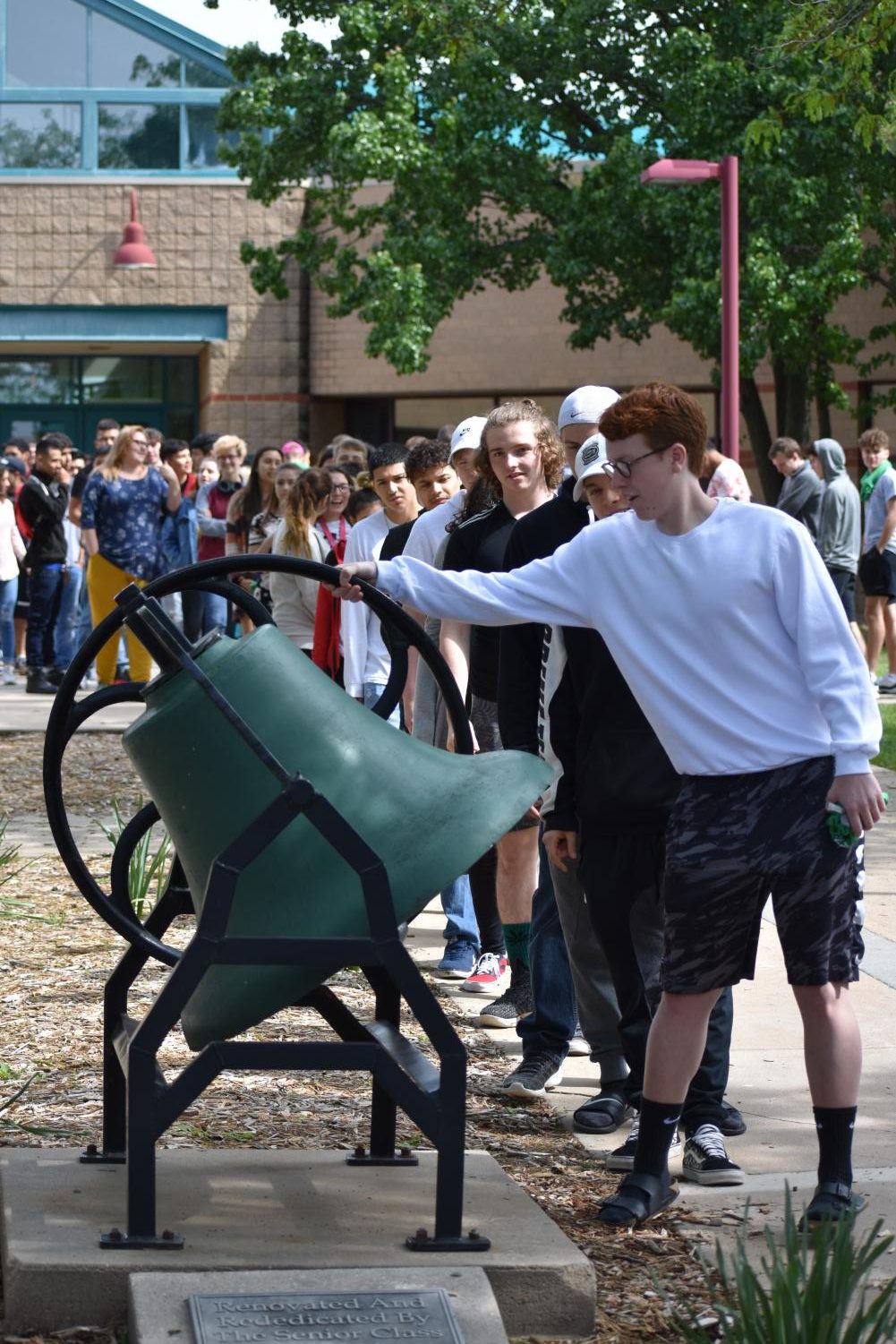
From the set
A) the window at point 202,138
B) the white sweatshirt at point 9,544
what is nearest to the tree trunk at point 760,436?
the window at point 202,138

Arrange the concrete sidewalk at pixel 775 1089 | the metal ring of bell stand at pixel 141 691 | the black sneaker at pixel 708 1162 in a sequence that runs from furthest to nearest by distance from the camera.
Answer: the black sneaker at pixel 708 1162
the concrete sidewalk at pixel 775 1089
the metal ring of bell stand at pixel 141 691

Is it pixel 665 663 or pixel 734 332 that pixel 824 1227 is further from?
pixel 734 332

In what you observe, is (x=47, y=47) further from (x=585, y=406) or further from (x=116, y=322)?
(x=585, y=406)

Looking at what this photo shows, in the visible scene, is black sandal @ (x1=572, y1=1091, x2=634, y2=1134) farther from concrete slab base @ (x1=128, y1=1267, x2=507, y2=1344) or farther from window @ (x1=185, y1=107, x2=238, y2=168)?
window @ (x1=185, y1=107, x2=238, y2=168)

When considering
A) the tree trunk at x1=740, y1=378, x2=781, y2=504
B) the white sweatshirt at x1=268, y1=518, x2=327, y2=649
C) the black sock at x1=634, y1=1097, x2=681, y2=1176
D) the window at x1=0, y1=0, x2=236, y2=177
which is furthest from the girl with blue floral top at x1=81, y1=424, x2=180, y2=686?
the window at x1=0, y1=0, x2=236, y2=177

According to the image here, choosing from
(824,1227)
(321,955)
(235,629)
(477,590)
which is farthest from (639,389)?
(235,629)

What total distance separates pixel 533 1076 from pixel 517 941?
69 centimetres

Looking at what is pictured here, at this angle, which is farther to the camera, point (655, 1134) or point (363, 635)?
point (363, 635)

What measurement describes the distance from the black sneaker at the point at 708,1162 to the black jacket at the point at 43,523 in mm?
12664

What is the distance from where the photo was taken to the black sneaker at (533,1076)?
5203 millimetres

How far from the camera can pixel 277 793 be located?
3.52 metres

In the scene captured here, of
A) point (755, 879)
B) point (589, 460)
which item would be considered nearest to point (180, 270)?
point (589, 460)

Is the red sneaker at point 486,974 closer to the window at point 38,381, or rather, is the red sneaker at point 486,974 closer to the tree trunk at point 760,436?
the tree trunk at point 760,436

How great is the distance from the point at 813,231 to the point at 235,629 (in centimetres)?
1190
